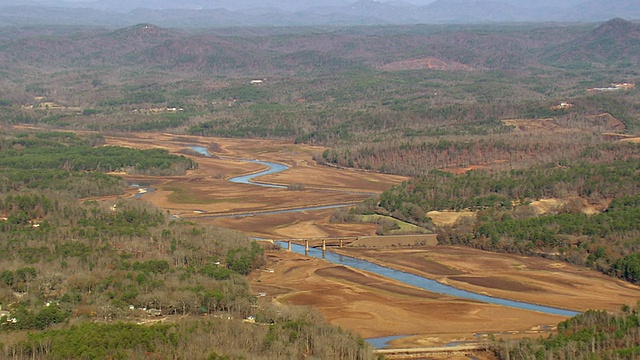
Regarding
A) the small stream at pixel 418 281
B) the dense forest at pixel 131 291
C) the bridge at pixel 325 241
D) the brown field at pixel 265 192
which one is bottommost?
the brown field at pixel 265 192

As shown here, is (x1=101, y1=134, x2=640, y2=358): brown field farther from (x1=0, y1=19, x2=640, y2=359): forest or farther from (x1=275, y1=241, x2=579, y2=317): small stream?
(x1=0, y1=19, x2=640, y2=359): forest

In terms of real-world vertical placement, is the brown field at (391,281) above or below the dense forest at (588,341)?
below

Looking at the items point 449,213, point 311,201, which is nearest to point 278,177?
point 311,201

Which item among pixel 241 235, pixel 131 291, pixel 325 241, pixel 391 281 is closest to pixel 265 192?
pixel 325 241

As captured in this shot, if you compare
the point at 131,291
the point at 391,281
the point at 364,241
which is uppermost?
the point at 131,291

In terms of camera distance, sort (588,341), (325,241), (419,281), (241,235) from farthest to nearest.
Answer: (325,241) → (241,235) → (419,281) → (588,341)

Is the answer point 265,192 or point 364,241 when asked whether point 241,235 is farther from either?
point 265,192

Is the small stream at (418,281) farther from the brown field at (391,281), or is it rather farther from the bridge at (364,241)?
the brown field at (391,281)

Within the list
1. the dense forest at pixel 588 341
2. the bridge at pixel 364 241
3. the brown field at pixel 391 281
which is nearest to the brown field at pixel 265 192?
the brown field at pixel 391 281

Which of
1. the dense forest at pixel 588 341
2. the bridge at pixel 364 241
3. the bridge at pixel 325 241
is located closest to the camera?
the dense forest at pixel 588 341
